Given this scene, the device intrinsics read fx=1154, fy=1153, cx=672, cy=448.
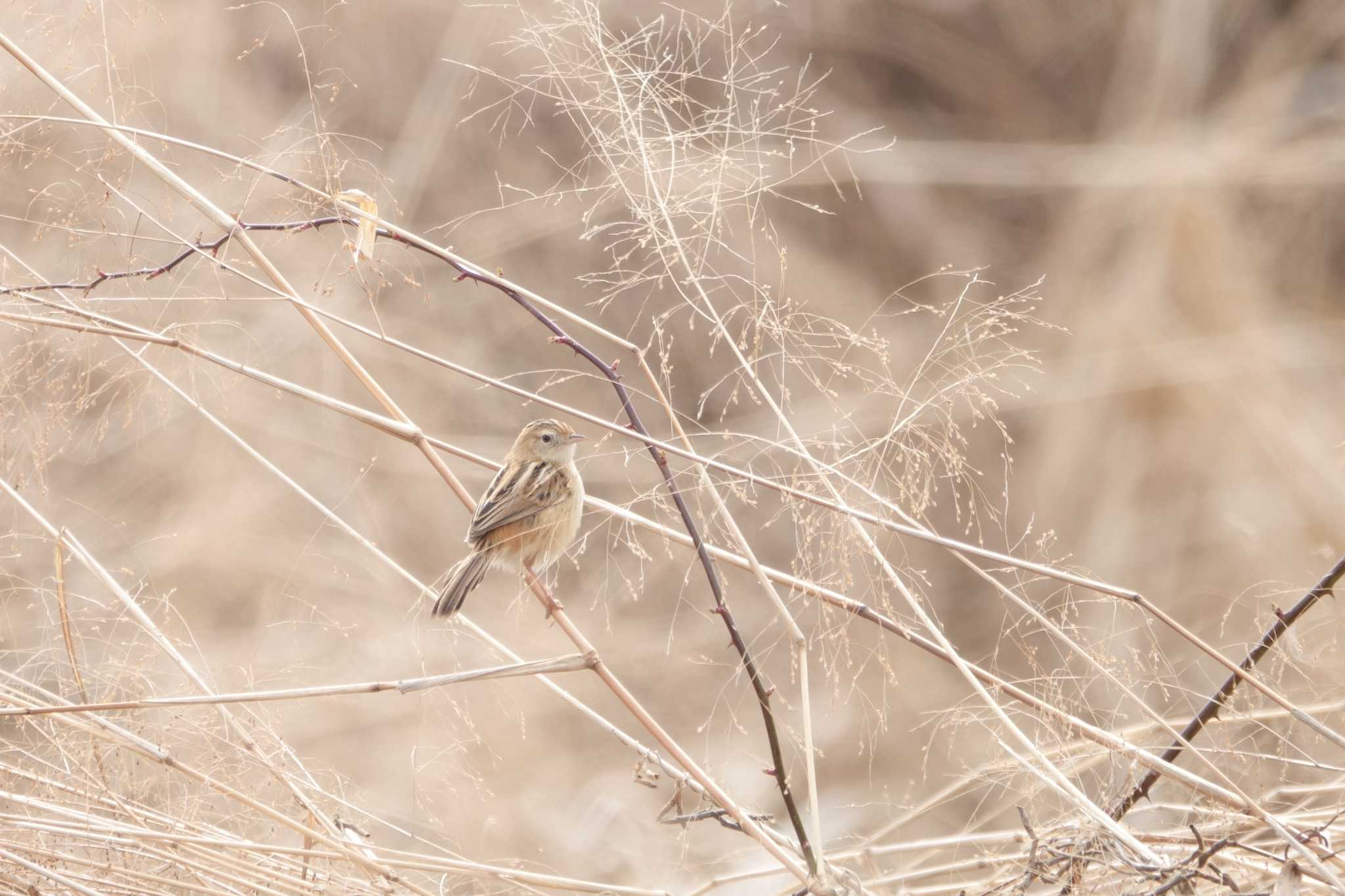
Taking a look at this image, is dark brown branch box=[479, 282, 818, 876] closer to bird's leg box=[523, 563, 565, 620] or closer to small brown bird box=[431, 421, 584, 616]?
bird's leg box=[523, 563, 565, 620]

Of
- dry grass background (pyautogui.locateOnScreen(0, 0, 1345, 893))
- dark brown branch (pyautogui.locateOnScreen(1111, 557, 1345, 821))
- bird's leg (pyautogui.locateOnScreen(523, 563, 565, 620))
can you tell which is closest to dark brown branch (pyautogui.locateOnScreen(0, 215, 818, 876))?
bird's leg (pyautogui.locateOnScreen(523, 563, 565, 620))

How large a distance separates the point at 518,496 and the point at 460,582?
213 millimetres

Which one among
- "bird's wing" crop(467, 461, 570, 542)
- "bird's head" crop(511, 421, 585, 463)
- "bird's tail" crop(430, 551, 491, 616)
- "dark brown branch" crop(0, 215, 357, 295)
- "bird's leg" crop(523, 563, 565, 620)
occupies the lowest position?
"bird's tail" crop(430, 551, 491, 616)

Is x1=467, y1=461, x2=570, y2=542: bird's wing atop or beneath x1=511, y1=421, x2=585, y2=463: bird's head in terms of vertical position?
beneath

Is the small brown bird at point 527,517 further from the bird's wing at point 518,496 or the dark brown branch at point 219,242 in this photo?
the dark brown branch at point 219,242

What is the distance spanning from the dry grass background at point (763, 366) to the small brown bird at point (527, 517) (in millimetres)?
1025

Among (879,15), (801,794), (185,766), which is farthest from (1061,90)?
(185,766)

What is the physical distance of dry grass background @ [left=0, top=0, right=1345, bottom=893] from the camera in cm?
377

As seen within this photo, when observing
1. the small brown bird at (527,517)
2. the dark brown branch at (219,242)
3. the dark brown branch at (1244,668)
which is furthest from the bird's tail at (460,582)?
the dark brown branch at (1244,668)

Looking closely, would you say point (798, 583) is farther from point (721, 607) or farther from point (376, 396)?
point (376, 396)

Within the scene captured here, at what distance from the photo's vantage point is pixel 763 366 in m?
3.98

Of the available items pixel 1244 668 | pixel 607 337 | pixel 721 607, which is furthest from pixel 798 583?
pixel 1244 668

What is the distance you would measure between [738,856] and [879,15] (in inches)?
112

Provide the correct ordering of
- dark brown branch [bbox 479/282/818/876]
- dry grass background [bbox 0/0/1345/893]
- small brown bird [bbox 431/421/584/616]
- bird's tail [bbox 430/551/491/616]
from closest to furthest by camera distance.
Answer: dark brown branch [bbox 479/282/818/876] < bird's tail [bbox 430/551/491/616] < small brown bird [bbox 431/421/584/616] < dry grass background [bbox 0/0/1345/893]
